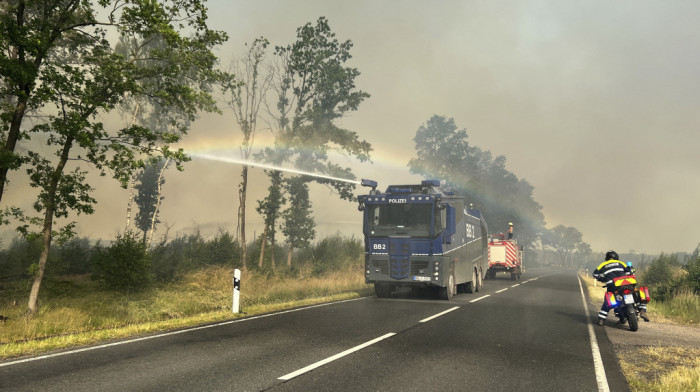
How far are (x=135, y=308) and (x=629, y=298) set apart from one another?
1204 centimetres

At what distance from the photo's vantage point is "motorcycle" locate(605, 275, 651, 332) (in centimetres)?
1047

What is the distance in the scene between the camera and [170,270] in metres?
15.4

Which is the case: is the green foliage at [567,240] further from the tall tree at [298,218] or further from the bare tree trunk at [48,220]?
the bare tree trunk at [48,220]

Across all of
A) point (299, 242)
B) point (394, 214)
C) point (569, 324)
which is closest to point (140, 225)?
point (299, 242)

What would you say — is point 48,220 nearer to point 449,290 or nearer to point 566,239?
point 449,290

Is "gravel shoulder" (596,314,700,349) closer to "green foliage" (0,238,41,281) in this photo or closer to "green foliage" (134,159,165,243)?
"green foliage" (0,238,41,281)

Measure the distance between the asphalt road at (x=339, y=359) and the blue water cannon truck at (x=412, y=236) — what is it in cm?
404

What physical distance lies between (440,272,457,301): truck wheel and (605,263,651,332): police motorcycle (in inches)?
229

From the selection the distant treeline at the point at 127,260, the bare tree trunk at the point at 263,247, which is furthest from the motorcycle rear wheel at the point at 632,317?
the bare tree trunk at the point at 263,247

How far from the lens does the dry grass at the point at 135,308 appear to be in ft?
27.3

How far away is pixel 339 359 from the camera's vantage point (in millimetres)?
6805

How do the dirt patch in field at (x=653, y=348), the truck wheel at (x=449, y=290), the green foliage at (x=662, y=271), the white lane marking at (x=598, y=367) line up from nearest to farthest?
the white lane marking at (x=598, y=367), the dirt patch in field at (x=653, y=348), the truck wheel at (x=449, y=290), the green foliage at (x=662, y=271)

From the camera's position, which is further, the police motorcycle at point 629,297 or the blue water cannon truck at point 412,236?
the blue water cannon truck at point 412,236

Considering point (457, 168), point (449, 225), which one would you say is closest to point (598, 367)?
point (449, 225)
